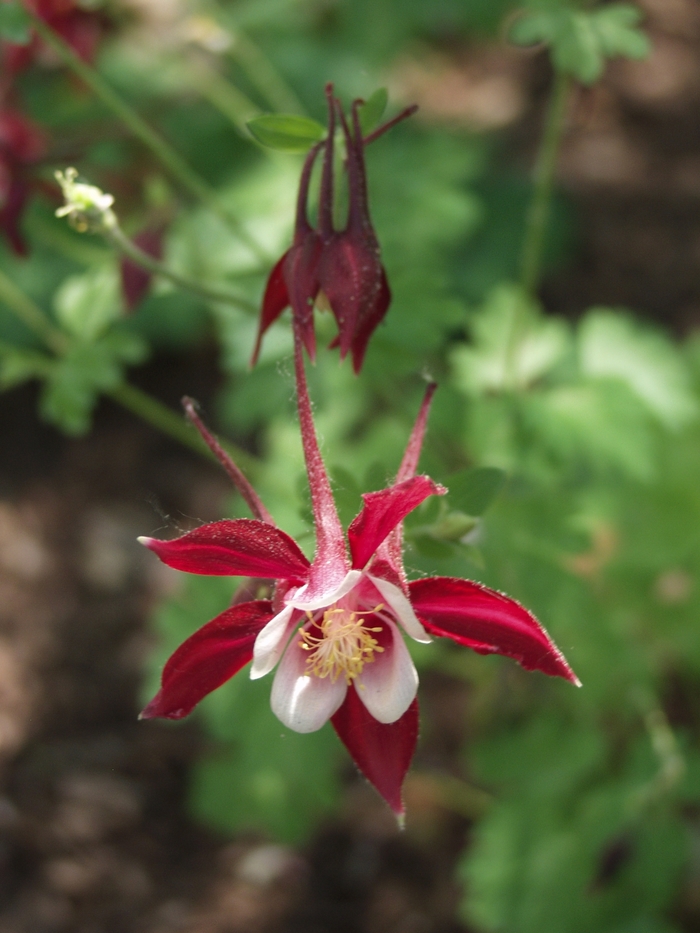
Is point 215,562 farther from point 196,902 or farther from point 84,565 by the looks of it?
point 84,565

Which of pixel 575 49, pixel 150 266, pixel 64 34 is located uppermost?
pixel 575 49

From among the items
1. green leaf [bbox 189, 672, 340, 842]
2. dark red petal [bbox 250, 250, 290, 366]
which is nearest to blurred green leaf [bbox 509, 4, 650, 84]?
dark red petal [bbox 250, 250, 290, 366]

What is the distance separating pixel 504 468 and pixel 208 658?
80cm

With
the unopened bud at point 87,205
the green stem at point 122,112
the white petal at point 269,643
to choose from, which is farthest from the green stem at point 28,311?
the white petal at point 269,643

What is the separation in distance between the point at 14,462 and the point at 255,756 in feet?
5.74

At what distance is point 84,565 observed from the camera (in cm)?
341

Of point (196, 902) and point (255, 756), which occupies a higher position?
point (255, 756)

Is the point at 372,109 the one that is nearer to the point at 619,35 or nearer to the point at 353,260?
the point at 353,260

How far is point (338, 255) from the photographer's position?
123cm

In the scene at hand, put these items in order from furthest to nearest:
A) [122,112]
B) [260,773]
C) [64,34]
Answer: [260,773] → [64,34] → [122,112]

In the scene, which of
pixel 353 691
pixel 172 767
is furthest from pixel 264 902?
pixel 353 691

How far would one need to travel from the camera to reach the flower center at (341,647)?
1149mm

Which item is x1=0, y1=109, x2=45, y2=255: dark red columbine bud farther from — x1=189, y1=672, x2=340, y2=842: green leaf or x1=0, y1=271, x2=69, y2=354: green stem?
x1=189, y1=672, x2=340, y2=842: green leaf

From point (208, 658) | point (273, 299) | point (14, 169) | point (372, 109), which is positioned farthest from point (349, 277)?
point (14, 169)
